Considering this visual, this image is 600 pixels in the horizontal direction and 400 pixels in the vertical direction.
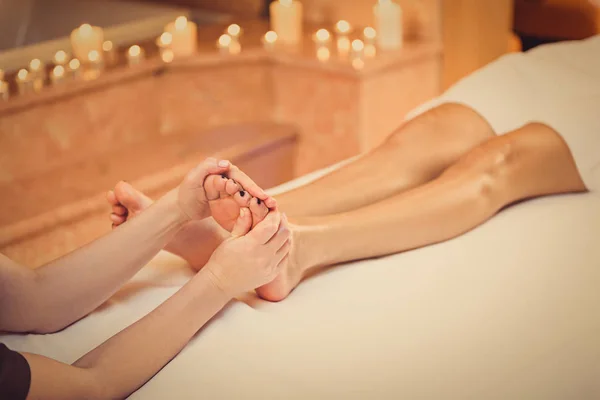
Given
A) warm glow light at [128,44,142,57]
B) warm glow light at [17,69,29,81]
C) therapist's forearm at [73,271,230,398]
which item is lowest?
therapist's forearm at [73,271,230,398]

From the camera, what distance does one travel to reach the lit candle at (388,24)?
8.20 feet

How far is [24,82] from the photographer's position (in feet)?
7.57

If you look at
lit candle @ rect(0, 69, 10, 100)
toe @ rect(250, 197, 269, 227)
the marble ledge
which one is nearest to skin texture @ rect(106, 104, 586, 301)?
toe @ rect(250, 197, 269, 227)

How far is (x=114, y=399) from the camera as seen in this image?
1.11m

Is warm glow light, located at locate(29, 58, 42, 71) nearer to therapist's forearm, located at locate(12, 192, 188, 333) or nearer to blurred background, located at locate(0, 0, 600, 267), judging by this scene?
blurred background, located at locate(0, 0, 600, 267)

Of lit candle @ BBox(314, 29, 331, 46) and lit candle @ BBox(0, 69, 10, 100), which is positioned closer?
lit candle @ BBox(0, 69, 10, 100)

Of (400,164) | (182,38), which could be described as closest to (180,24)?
(182,38)

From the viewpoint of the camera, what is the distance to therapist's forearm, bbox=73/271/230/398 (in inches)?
43.8

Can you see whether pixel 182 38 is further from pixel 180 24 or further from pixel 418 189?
pixel 418 189

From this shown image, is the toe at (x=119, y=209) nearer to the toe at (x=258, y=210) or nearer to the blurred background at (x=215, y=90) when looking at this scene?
the toe at (x=258, y=210)

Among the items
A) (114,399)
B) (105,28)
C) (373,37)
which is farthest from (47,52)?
(114,399)

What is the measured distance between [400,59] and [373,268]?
1.21m

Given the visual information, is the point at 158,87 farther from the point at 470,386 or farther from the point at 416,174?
the point at 470,386

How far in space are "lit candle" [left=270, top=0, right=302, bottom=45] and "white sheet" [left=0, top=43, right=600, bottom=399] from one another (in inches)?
53.1
